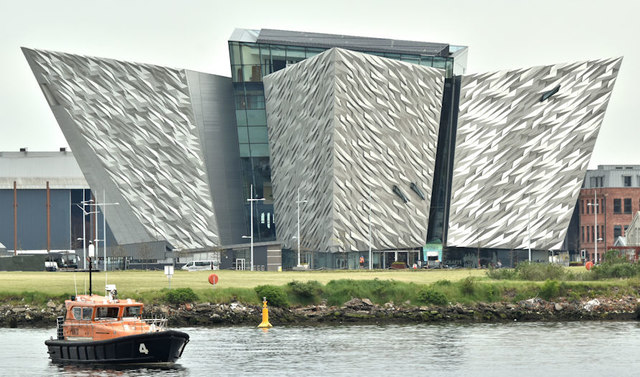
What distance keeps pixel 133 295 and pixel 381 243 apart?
55205 millimetres

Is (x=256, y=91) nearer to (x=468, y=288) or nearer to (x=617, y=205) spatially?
(x=617, y=205)

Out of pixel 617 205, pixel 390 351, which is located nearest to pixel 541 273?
pixel 390 351

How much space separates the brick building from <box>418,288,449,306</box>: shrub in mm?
72956

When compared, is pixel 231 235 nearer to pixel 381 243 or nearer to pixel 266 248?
pixel 266 248

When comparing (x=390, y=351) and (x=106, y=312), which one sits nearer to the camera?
(x=106, y=312)

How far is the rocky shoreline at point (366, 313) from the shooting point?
66.1 m

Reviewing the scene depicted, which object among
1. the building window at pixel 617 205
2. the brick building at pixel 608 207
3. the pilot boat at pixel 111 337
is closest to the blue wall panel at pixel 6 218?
the brick building at pixel 608 207

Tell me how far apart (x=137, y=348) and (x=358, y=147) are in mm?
70945

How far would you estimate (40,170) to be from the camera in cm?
18062

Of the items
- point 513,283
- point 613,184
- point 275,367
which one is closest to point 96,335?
point 275,367

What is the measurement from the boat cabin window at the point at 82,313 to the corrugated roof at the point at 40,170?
131147mm

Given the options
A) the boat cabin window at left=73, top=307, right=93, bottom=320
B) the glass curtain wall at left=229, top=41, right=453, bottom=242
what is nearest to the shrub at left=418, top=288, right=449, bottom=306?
the boat cabin window at left=73, top=307, right=93, bottom=320

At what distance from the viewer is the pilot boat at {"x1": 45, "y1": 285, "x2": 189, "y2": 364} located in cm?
4838

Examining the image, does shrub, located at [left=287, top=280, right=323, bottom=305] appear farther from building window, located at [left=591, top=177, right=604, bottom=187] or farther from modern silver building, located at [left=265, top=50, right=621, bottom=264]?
building window, located at [left=591, top=177, right=604, bottom=187]
